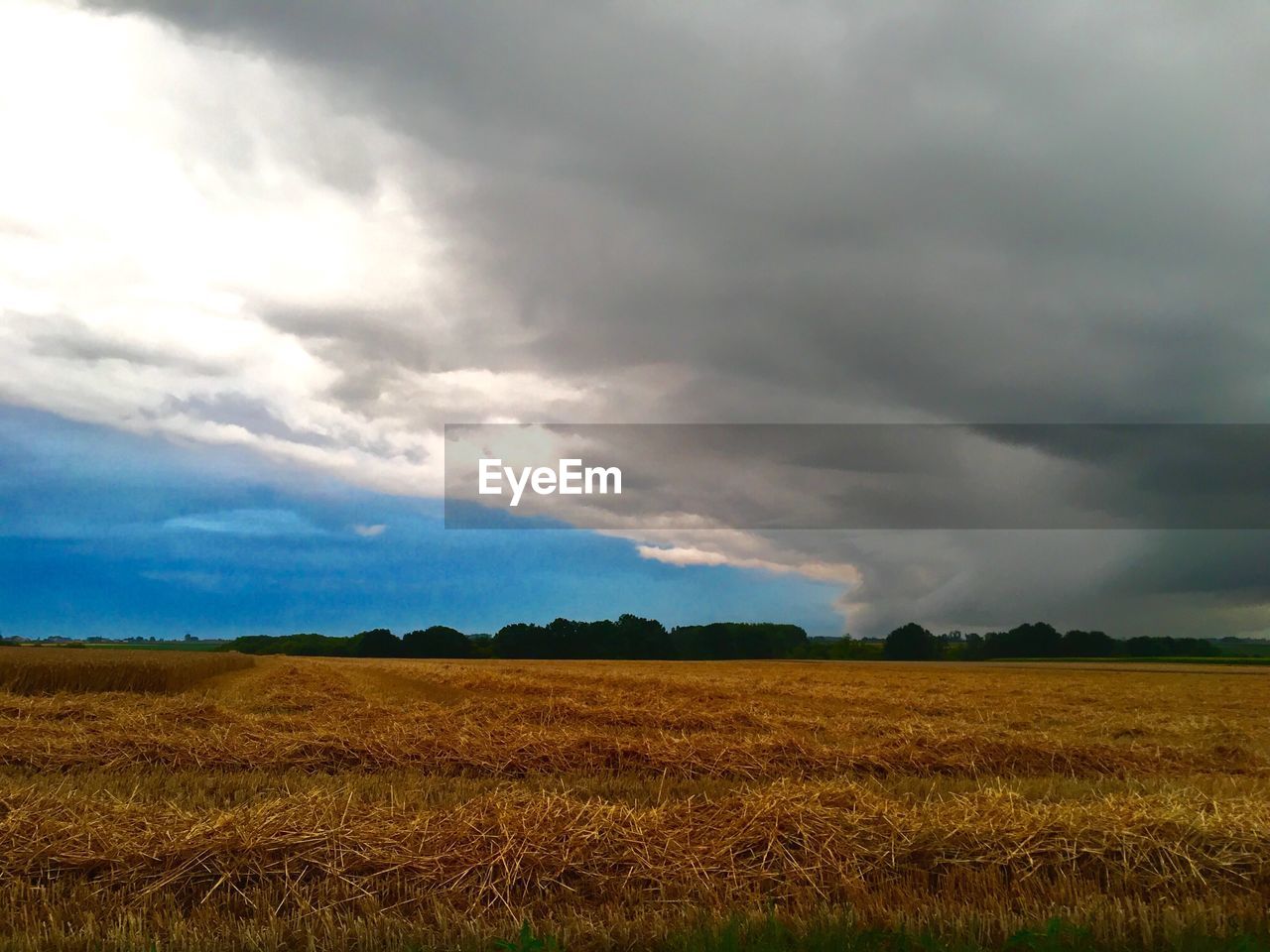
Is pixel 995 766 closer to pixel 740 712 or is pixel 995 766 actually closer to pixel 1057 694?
pixel 740 712

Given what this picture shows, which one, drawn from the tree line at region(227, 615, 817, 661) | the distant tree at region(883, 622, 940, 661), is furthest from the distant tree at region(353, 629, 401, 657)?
the distant tree at region(883, 622, 940, 661)

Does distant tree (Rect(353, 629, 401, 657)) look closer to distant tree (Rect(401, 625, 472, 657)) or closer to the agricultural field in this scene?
distant tree (Rect(401, 625, 472, 657))

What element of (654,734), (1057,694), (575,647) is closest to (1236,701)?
(1057,694)

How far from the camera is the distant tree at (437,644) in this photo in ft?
258

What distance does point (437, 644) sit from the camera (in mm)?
79562

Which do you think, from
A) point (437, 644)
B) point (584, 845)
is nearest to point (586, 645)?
point (437, 644)

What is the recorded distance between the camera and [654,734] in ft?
39.8

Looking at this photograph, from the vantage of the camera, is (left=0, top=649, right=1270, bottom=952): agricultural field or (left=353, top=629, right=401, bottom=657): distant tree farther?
(left=353, top=629, right=401, bottom=657): distant tree

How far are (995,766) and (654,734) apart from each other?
471 cm

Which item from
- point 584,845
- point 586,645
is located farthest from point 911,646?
point 584,845

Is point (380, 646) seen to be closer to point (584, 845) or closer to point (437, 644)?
point (437, 644)

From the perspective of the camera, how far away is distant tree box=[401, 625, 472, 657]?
7862 centimetres

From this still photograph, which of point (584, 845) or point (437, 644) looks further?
point (437, 644)

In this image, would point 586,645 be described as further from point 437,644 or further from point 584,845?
point 584,845
